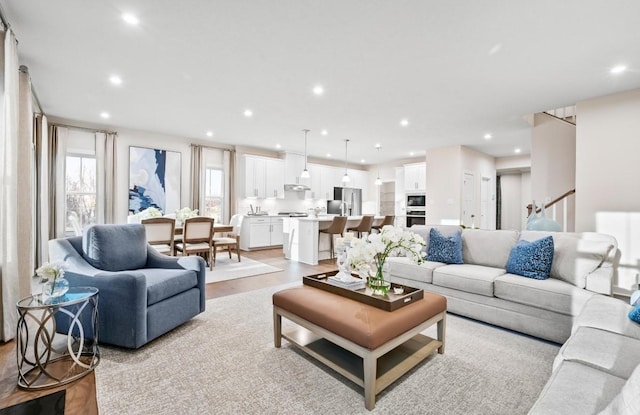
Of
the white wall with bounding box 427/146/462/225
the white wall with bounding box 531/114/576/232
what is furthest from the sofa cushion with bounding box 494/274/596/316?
the white wall with bounding box 427/146/462/225

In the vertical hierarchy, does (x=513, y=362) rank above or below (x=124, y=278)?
below

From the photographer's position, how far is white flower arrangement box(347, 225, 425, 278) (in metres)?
2.16

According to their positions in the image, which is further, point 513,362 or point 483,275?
point 483,275

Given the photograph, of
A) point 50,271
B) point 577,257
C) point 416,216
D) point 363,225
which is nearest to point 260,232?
point 363,225

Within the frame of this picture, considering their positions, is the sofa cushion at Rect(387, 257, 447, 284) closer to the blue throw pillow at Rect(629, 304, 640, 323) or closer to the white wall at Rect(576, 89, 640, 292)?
the blue throw pillow at Rect(629, 304, 640, 323)

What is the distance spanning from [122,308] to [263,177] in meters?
6.00

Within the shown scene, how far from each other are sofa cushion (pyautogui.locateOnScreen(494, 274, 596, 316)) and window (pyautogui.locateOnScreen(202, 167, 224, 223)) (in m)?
6.26

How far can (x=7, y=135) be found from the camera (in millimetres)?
2535

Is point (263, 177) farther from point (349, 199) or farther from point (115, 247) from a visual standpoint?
point (115, 247)

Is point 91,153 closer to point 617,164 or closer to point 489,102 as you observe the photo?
point 489,102

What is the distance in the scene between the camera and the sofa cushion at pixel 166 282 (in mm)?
2445

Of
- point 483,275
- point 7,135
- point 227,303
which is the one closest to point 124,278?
point 227,303

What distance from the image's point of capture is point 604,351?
1453 millimetres

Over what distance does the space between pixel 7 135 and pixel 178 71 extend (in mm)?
1694
